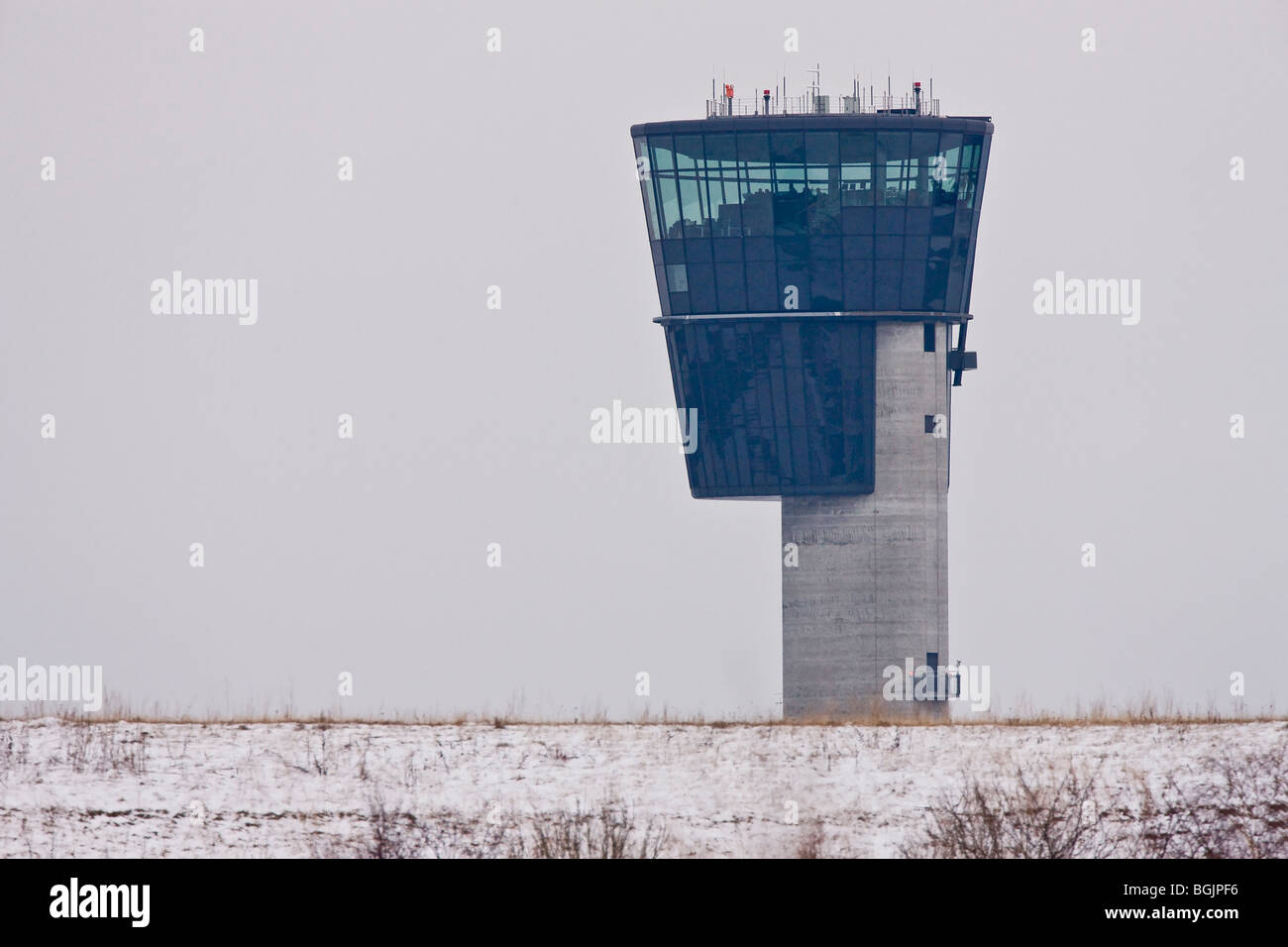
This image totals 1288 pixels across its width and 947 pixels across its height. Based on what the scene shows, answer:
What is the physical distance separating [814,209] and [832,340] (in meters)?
5.04

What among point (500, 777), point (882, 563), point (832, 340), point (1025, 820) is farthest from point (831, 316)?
point (1025, 820)

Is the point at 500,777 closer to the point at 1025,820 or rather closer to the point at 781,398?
the point at 1025,820

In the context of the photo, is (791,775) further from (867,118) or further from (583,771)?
(867,118)

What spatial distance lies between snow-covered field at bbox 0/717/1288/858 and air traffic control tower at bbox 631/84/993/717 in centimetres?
3897

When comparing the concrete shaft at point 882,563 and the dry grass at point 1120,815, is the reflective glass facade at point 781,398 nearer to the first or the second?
the concrete shaft at point 882,563

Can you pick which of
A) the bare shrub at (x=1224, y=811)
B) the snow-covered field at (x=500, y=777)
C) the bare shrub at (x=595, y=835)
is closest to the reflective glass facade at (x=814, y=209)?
the snow-covered field at (x=500, y=777)

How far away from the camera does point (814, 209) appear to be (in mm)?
87062

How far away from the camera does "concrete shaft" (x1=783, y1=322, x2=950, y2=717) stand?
89.6 m

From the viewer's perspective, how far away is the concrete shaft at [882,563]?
294 ft

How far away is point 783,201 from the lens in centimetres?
8706

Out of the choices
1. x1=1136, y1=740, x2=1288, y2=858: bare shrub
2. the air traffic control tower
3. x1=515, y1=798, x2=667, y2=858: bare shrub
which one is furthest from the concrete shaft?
x1=515, y1=798, x2=667, y2=858: bare shrub

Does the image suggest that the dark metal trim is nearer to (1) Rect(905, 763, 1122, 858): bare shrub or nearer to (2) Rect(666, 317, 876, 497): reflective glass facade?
(2) Rect(666, 317, 876, 497): reflective glass facade

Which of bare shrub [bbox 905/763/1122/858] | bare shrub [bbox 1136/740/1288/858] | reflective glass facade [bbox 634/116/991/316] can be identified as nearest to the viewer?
bare shrub [bbox 1136/740/1288/858]
